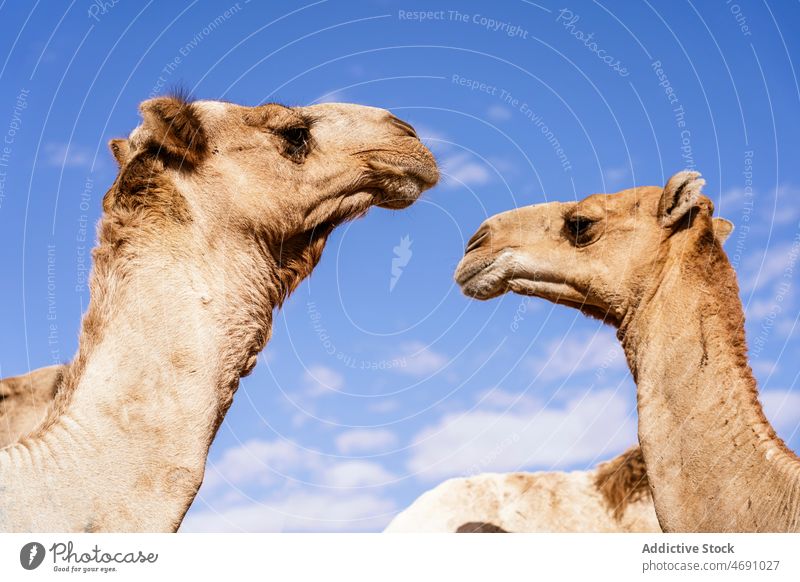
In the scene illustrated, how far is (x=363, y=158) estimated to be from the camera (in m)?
7.03

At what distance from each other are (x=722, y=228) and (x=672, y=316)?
1.62 meters

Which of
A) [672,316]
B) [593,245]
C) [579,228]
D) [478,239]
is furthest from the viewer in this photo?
[478,239]

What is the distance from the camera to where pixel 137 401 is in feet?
17.6

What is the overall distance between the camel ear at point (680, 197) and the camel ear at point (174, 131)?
14.7 feet

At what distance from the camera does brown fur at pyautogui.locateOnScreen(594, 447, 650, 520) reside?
11.1m

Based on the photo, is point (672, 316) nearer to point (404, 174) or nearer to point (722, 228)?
point (722, 228)

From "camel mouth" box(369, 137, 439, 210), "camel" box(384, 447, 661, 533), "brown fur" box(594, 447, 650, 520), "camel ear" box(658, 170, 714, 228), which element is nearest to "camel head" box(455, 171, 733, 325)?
"camel ear" box(658, 170, 714, 228)

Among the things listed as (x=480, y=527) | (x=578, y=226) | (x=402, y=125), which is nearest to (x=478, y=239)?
(x=578, y=226)

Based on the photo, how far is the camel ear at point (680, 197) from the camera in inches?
336

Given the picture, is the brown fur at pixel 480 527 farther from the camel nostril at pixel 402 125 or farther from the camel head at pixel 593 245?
the camel nostril at pixel 402 125

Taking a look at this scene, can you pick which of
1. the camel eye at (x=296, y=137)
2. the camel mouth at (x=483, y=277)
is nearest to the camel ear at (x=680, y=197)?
the camel mouth at (x=483, y=277)
